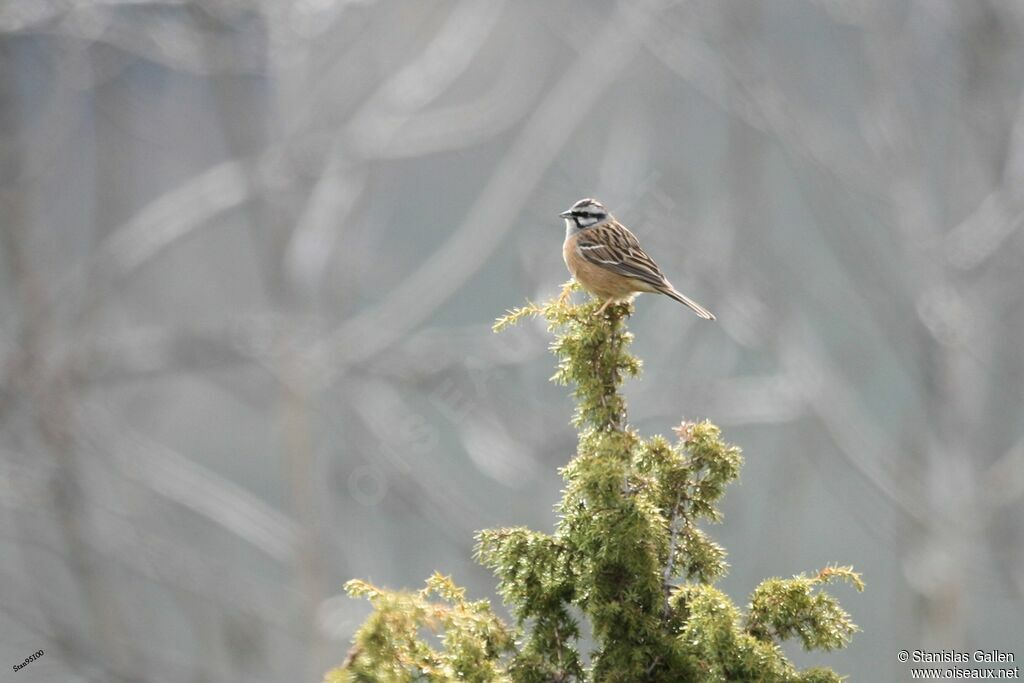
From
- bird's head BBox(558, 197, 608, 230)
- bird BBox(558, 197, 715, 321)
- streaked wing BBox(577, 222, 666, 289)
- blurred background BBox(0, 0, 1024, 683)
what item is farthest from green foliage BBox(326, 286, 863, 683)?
blurred background BBox(0, 0, 1024, 683)

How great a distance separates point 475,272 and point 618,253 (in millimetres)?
6396

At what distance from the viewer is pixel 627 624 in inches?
76.2

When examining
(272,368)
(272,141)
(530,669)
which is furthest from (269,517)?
(530,669)

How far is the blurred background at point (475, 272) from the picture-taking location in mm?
8914

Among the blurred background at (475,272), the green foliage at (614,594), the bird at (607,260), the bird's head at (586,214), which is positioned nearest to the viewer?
the green foliage at (614,594)

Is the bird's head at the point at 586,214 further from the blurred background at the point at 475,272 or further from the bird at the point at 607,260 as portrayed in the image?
the blurred background at the point at 475,272

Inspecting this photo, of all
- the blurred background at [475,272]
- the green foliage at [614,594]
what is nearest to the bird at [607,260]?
the green foliage at [614,594]

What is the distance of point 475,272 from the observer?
10000 millimetres

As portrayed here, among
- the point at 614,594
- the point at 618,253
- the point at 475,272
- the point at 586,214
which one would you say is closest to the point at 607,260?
the point at 618,253

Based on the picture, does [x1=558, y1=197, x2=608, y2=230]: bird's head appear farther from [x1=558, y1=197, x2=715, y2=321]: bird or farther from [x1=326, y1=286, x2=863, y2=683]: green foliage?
[x1=326, y1=286, x2=863, y2=683]: green foliage

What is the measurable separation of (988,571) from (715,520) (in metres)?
9.03

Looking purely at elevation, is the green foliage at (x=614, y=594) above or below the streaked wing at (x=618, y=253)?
below

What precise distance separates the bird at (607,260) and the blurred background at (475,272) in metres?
4.05

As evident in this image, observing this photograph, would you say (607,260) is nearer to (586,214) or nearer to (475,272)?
(586,214)
